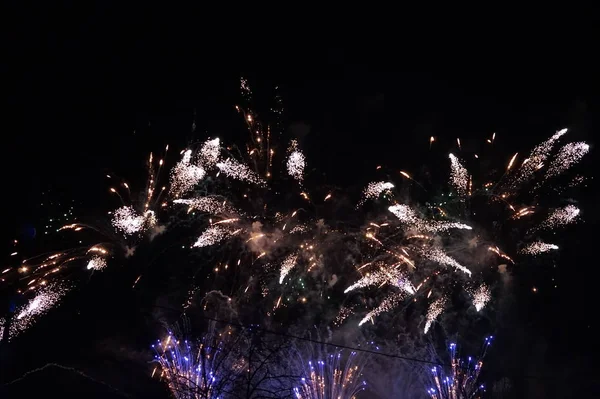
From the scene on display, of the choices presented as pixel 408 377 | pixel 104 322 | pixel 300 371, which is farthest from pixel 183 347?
pixel 408 377

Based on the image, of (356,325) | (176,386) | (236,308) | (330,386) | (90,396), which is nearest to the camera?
(90,396)

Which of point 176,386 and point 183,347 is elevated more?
point 183,347

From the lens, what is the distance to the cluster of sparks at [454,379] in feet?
54.7

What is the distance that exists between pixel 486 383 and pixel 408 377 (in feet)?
10.4

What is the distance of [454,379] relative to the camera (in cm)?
1678

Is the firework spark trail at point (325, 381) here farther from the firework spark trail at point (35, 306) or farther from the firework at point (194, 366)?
→ the firework spark trail at point (35, 306)

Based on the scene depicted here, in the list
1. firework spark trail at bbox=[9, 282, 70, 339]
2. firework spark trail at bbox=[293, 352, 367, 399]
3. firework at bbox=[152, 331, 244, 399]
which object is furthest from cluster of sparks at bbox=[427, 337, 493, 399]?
firework spark trail at bbox=[9, 282, 70, 339]

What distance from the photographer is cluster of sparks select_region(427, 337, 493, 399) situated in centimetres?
1669

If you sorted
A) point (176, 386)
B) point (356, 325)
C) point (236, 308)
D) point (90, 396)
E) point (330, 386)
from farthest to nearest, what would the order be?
point (356, 325), point (236, 308), point (330, 386), point (176, 386), point (90, 396)

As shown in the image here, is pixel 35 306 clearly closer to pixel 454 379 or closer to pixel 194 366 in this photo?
pixel 194 366

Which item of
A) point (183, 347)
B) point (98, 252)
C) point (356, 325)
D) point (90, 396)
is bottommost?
point (90, 396)

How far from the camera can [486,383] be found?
20.9 m

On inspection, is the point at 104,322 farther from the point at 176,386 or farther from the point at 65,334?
the point at 176,386

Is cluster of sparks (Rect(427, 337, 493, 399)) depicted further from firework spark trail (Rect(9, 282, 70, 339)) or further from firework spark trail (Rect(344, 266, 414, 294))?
firework spark trail (Rect(9, 282, 70, 339))
